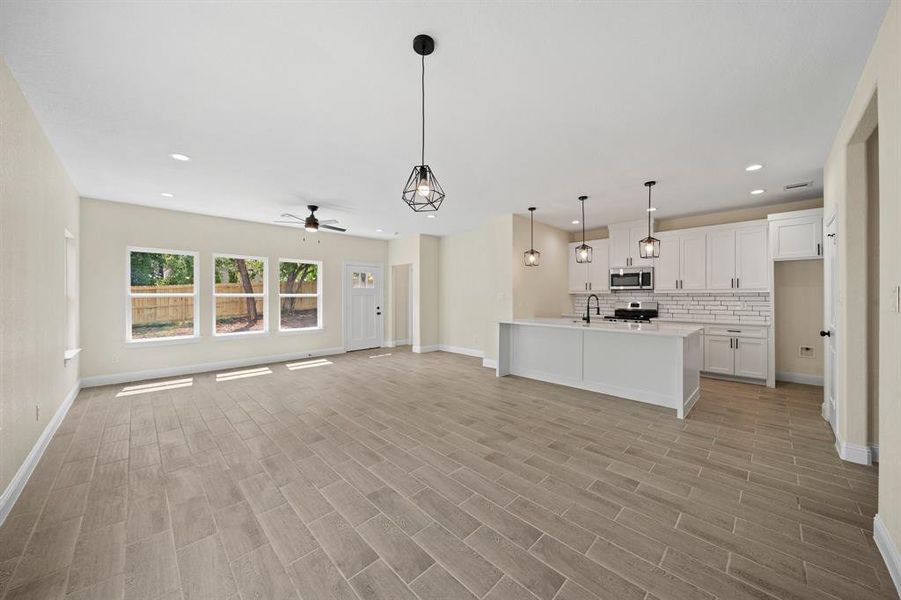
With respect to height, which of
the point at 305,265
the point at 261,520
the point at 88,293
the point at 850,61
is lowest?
the point at 261,520

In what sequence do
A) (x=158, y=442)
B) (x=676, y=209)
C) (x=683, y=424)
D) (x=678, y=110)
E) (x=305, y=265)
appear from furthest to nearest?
(x=305, y=265)
(x=676, y=209)
(x=683, y=424)
(x=158, y=442)
(x=678, y=110)

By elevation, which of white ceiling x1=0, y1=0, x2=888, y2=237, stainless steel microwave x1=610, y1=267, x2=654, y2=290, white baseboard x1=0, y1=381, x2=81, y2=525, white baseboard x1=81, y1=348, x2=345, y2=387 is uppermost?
white ceiling x1=0, y1=0, x2=888, y2=237

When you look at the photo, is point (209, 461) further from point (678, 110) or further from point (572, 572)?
point (678, 110)

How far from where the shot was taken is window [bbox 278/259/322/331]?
7121 mm

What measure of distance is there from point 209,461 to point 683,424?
451cm

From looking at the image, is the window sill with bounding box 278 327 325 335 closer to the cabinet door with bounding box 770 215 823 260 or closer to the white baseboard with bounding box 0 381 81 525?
the white baseboard with bounding box 0 381 81 525

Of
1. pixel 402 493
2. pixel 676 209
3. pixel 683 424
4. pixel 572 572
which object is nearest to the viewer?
pixel 572 572

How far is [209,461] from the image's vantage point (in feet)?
9.32

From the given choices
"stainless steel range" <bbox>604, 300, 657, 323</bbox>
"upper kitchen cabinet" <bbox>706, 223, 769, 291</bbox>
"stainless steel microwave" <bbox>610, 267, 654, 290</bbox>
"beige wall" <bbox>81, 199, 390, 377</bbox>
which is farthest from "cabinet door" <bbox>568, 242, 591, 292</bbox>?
"beige wall" <bbox>81, 199, 390, 377</bbox>

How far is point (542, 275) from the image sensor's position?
6832 mm

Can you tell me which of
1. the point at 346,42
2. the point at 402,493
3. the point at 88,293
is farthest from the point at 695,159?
the point at 88,293

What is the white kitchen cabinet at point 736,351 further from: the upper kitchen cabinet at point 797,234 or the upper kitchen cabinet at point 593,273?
the upper kitchen cabinet at point 593,273

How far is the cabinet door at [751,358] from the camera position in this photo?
5.05 metres

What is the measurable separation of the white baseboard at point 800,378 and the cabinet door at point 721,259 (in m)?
1.57
